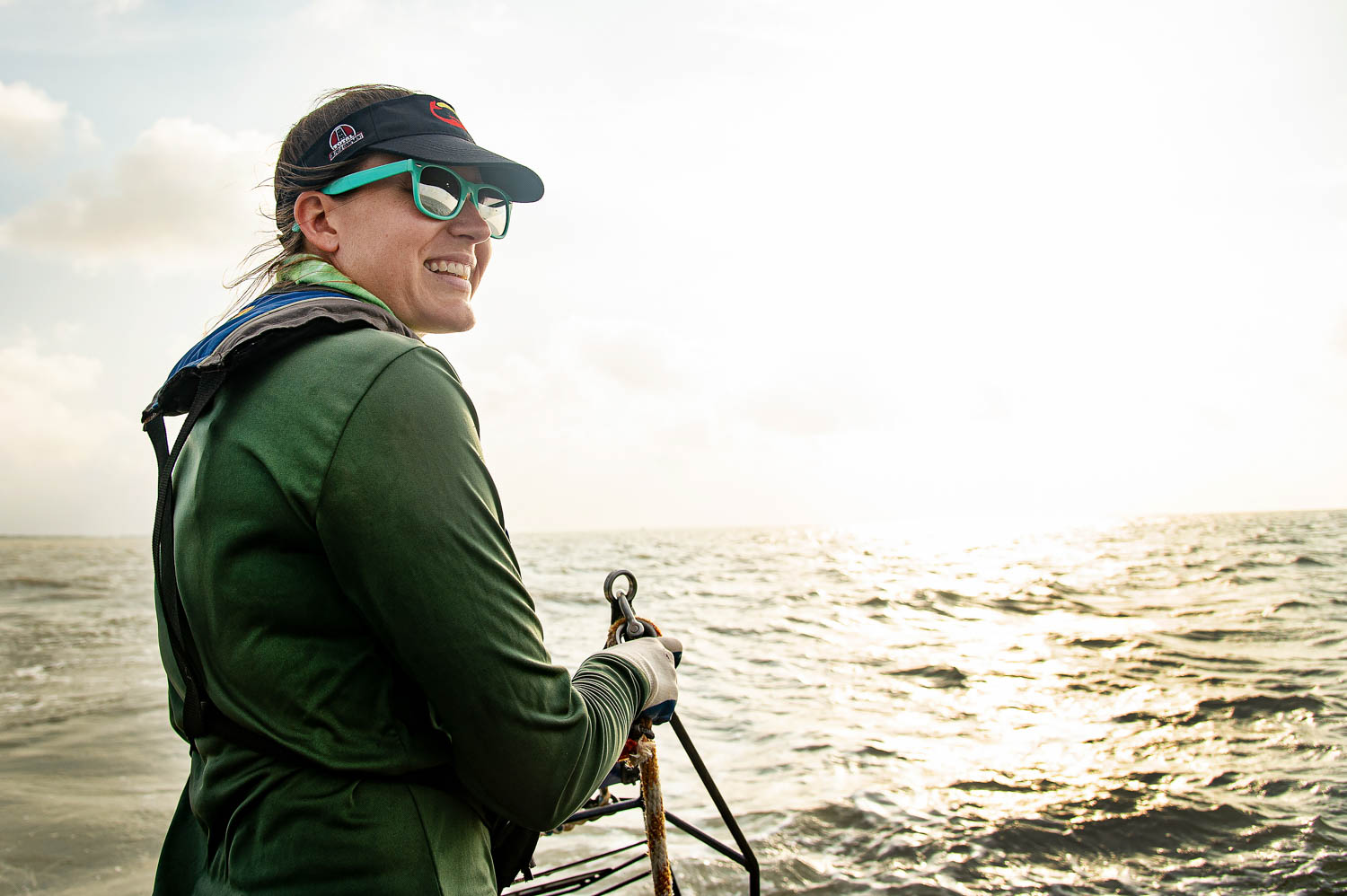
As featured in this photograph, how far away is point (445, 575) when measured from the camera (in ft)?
4.07

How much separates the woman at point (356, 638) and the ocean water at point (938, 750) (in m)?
3.69

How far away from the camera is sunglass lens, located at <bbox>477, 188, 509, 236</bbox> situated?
2041mm

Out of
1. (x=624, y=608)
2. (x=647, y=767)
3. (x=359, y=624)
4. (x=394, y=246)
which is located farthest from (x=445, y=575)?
(x=647, y=767)

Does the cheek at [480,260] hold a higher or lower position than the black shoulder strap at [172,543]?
higher

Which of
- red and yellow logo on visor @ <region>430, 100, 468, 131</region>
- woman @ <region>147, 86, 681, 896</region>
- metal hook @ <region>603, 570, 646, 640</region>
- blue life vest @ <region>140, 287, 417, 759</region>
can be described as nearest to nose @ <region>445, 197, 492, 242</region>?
red and yellow logo on visor @ <region>430, 100, 468, 131</region>

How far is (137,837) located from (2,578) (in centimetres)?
3143

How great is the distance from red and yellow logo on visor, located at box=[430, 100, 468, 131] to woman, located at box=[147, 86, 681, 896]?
2.48 ft

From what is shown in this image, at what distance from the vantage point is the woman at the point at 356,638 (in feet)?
4.06

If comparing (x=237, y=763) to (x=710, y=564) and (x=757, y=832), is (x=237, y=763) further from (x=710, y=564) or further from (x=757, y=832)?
(x=710, y=564)

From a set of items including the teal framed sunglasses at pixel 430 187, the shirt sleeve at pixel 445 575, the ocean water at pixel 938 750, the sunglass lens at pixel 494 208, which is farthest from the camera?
the ocean water at pixel 938 750

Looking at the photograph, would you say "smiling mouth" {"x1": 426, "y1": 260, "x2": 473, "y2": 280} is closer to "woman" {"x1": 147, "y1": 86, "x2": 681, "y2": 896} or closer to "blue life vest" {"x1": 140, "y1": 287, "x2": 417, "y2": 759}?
"blue life vest" {"x1": 140, "y1": 287, "x2": 417, "y2": 759}

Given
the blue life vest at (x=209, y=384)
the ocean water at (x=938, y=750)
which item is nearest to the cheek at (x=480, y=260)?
the blue life vest at (x=209, y=384)

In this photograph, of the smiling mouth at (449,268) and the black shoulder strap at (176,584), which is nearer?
the black shoulder strap at (176,584)

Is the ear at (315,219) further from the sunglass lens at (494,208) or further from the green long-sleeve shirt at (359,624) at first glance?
the green long-sleeve shirt at (359,624)
